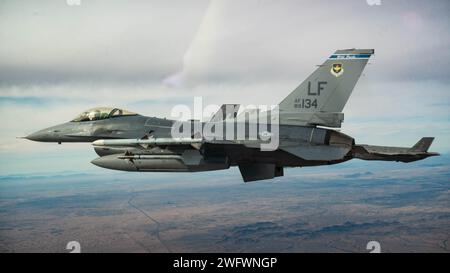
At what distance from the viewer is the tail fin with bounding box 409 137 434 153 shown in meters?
17.7

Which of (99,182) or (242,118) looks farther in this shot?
(99,182)

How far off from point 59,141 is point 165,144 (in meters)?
6.59

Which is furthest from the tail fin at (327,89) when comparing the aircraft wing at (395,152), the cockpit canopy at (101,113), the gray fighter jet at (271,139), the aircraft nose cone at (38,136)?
the aircraft nose cone at (38,136)

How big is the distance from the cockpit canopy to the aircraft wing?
1021cm

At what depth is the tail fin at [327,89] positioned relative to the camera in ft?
58.3

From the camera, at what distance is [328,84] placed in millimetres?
18031

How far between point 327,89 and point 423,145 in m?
4.57

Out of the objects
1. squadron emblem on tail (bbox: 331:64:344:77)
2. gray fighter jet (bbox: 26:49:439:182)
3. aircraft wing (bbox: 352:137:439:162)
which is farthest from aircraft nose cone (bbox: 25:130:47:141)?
aircraft wing (bbox: 352:137:439:162)

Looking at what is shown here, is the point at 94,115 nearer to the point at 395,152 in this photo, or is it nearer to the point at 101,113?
the point at 101,113

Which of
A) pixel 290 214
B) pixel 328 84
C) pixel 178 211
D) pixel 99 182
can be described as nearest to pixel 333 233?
pixel 290 214

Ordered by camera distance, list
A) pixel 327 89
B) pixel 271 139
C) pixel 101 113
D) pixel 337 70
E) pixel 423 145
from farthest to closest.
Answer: pixel 101 113, pixel 337 70, pixel 327 89, pixel 423 145, pixel 271 139

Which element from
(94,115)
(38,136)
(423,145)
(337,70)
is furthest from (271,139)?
(38,136)

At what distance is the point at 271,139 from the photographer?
1684cm

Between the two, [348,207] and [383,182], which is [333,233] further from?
[383,182]
